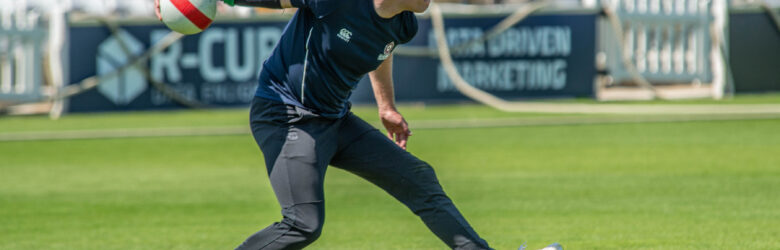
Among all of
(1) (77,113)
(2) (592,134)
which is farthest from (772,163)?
(1) (77,113)

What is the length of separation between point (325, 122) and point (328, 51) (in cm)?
33

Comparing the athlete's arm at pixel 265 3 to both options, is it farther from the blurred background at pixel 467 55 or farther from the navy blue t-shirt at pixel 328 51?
the blurred background at pixel 467 55

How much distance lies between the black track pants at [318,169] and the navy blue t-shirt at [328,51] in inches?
3.0

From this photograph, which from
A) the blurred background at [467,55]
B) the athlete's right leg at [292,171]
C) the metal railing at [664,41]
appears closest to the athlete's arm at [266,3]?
the athlete's right leg at [292,171]

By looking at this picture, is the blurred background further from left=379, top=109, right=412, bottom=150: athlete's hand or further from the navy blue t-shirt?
the navy blue t-shirt

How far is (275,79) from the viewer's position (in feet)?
16.5

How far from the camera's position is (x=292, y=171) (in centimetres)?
488

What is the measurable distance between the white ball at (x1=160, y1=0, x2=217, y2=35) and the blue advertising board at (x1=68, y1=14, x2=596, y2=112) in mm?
11663

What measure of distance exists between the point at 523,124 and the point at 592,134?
4.87ft

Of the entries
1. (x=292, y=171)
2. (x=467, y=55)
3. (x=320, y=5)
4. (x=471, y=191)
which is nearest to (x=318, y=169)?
(x=292, y=171)

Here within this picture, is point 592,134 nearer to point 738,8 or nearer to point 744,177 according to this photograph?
point 744,177

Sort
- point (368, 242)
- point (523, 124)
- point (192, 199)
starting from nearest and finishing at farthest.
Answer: point (368, 242)
point (192, 199)
point (523, 124)

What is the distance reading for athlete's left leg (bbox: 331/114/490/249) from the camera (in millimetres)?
5121

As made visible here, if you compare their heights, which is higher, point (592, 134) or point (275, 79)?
point (275, 79)
